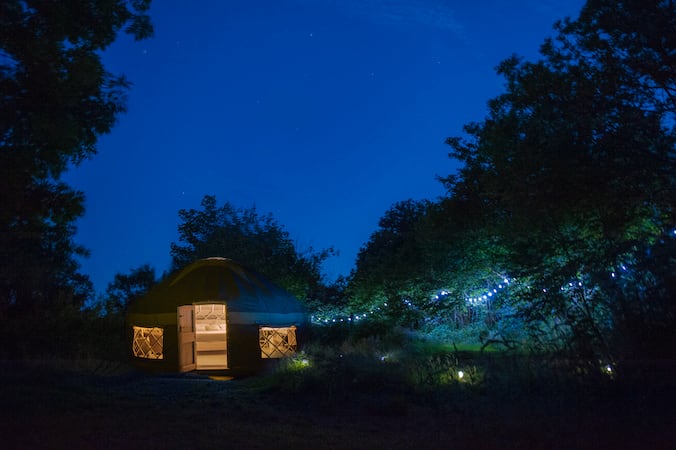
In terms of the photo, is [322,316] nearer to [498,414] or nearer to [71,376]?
[71,376]

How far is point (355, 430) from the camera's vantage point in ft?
21.5

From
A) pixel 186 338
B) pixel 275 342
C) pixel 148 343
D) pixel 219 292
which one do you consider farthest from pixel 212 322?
pixel 275 342

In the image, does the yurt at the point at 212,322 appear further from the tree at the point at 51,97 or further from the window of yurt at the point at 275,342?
the tree at the point at 51,97

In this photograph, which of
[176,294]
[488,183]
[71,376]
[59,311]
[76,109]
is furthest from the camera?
[59,311]

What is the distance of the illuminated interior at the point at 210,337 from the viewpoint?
14.9 m

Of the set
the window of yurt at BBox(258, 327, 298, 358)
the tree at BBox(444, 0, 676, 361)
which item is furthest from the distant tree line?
the window of yurt at BBox(258, 327, 298, 358)

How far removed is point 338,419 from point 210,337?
28.4ft

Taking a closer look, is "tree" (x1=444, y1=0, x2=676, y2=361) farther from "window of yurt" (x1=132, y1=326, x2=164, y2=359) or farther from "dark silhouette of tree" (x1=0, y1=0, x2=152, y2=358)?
"window of yurt" (x1=132, y1=326, x2=164, y2=359)

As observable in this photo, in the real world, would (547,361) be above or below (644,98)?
below

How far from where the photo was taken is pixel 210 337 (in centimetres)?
1534

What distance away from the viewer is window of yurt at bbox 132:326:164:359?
14.4 meters

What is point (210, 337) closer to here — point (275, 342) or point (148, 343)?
point (148, 343)

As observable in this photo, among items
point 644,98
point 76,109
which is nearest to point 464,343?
point 644,98

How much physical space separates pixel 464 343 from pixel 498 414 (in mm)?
11024
